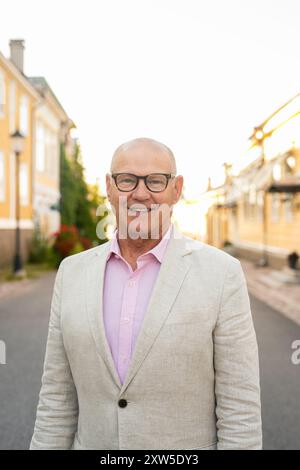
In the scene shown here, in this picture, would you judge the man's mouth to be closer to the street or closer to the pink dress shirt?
the pink dress shirt

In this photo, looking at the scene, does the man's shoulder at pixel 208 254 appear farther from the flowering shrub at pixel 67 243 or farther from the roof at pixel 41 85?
the roof at pixel 41 85

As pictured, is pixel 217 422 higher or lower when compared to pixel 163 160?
lower

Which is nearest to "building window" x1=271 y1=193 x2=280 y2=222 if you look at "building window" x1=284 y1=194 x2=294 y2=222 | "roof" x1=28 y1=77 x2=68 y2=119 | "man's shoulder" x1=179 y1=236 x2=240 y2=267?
"building window" x1=284 y1=194 x2=294 y2=222

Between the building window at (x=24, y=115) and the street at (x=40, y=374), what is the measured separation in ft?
52.7

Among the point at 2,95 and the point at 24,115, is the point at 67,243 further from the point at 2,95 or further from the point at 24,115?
the point at 24,115

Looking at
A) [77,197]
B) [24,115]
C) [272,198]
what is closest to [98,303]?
[272,198]

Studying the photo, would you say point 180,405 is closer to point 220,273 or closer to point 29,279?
point 220,273

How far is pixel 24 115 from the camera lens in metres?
28.0

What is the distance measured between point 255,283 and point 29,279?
655 centimetres

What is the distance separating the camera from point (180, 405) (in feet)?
6.86

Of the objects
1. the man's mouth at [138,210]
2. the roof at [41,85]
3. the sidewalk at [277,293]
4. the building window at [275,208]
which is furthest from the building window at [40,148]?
the man's mouth at [138,210]

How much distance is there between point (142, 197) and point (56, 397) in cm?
76

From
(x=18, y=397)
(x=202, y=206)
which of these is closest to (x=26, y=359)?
(x=18, y=397)

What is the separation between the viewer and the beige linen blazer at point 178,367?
2.05m
